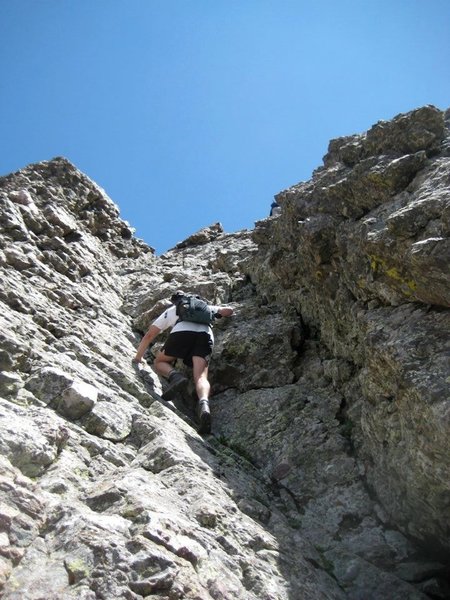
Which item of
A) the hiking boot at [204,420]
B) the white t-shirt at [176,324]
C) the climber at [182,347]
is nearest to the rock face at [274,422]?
the hiking boot at [204,420]

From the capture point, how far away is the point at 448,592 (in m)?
7.93

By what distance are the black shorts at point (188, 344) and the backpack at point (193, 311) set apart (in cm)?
39

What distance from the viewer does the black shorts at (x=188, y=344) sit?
13477 mm

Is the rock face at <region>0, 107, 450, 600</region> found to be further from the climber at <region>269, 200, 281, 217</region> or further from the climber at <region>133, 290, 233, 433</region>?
the climber at <region>269, 200, 281, 217</region>

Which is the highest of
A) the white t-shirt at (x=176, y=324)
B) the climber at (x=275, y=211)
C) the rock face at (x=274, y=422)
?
the climber at (x=275, y=211)

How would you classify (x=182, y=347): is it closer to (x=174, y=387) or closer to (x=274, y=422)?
(x=174, y=387)

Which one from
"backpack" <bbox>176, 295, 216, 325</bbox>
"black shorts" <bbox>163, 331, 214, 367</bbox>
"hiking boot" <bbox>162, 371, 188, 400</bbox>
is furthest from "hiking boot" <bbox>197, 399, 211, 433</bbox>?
"backpack" <bbox>176, 295, 216, 325</bbox>

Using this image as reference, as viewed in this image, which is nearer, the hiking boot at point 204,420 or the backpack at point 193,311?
the hiking boot at point 204,420

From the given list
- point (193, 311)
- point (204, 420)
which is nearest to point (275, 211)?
point (193, 311)

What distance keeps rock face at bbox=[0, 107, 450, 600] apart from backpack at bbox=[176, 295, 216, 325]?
1354mm

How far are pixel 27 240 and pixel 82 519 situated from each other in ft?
37.7

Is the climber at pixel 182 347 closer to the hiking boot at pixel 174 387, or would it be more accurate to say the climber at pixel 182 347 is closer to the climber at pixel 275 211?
the hiking boot at pixel 174 387

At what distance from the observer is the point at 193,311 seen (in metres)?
13.7

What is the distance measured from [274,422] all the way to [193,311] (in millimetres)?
3756
